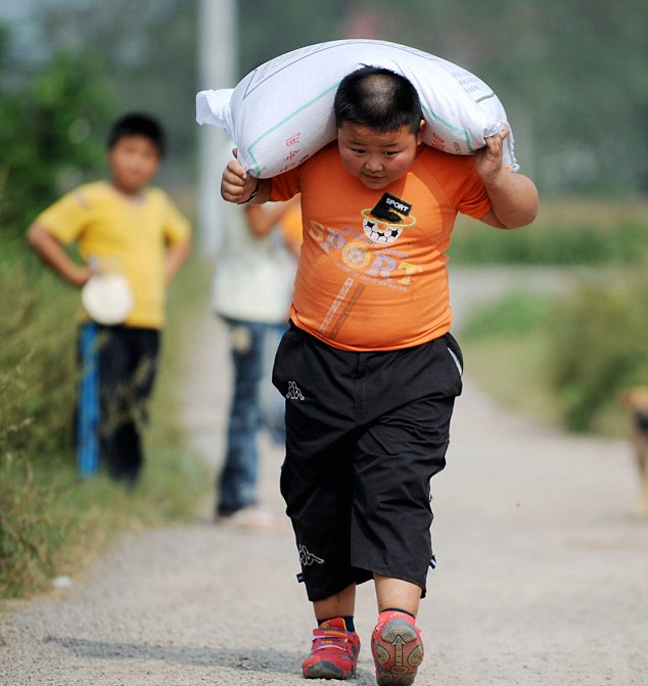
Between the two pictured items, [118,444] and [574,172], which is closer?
[118,444]

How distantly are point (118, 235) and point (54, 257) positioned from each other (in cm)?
35

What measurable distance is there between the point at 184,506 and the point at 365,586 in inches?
65.9

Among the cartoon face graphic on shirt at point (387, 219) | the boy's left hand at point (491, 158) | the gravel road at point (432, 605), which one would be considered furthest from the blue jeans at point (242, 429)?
the boy's left hand at point (491, 158)

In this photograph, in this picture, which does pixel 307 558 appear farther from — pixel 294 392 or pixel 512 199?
pixel 512 199

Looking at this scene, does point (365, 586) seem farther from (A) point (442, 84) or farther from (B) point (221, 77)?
(B) point (221, 77)

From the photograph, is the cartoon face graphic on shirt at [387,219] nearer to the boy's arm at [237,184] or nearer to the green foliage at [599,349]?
the boy's arm at [237,184]

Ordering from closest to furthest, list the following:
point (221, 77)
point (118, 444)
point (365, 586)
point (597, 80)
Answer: point (365, 586), point (118, 444), point (221, 77), point (597, 80)

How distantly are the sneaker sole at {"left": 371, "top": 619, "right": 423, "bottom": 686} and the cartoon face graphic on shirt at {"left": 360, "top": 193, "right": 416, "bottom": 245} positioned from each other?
1061mm

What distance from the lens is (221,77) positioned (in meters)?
27.8

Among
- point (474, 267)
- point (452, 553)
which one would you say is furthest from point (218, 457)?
point (474, 267)

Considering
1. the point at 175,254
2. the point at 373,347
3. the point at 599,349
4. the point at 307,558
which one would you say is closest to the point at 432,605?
the point at 307,558

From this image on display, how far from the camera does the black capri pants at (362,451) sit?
4027 millimetres

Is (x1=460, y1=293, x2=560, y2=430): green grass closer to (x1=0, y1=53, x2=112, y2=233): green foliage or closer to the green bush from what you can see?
(x1=0, y1=53, x2=112, y2=233): green foliage

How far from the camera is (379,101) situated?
153 inches
